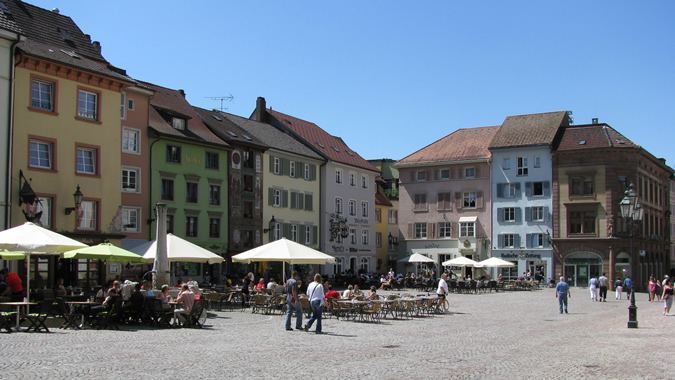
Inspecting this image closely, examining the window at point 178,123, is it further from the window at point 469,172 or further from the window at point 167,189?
→ the window at point 469,172

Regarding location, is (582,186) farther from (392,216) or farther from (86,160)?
(86,160)

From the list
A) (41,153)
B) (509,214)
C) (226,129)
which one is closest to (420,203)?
(509,214)

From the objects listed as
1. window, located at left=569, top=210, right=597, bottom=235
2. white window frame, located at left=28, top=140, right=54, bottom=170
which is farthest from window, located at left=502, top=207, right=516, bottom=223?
white window frame, located at left=28, top=140, right=54, bottom=170

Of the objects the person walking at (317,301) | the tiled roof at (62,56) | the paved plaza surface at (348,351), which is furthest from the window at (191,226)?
the person walking at (317,301)

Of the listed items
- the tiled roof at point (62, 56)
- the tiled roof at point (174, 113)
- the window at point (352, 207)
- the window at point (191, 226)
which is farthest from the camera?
the window at point (352, 207)

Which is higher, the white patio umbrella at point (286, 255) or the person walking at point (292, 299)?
the white patio umbrella at point (286, 255)

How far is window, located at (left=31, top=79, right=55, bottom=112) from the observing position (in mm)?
33031

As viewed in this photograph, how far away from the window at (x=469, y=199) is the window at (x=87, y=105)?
41.0 m

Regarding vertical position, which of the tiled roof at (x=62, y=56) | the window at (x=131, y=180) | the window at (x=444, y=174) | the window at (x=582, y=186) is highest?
the tiled roof at (x=62, y=56)

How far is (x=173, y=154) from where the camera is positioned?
1729 inches

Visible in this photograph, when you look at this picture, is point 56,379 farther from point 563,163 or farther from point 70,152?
point 563,163

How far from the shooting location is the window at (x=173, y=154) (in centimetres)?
4347

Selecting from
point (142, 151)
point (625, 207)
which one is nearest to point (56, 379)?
point (625, 207)

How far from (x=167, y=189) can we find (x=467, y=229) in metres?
33.5
